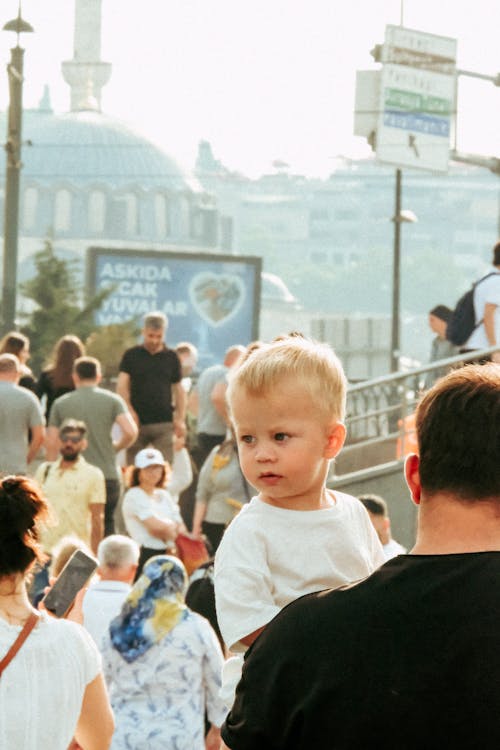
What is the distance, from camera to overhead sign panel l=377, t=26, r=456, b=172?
94.1 ft

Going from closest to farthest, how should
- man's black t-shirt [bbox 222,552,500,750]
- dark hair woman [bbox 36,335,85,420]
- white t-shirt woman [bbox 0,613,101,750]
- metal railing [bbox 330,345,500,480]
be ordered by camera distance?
1. man's black t-shirt [bbox 222,552,500,750]
2. white t-shirt woman [bbox 0,613,101,750]
3. dark hair woman [bbox 36,335,85,420]
4. metal railing [bbox 330,345,500,480]

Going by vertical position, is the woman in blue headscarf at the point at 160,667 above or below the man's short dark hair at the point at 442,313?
below

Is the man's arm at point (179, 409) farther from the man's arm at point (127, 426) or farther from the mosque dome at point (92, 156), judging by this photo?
the mosque dome at point (92, 156)

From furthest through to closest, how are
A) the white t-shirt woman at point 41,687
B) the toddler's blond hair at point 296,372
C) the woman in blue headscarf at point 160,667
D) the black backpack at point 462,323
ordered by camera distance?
the black backpack at point 462,323, the woman in blue headscarf at point 160,667, the white t-shirt woman at point 41,687, the toddler's blond hair at point 296,372

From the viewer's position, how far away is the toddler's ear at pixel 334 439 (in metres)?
3.53

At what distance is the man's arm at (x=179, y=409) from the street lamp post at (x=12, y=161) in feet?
28.9

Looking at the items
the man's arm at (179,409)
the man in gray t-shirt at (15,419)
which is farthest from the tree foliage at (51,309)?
the man in gray t-shirt at (15,419)

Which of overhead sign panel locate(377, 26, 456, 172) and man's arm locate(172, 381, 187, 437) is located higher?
overhead sign panel locate(377, 26, 456, 172)

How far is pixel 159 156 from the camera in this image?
458 feet

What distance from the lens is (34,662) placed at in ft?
14.8

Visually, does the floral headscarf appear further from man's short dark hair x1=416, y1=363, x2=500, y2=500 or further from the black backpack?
the black backpack

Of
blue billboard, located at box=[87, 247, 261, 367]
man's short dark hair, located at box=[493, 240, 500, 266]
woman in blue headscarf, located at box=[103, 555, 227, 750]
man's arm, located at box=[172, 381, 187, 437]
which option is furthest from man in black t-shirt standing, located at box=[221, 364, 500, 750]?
blue billboard, located at box=[87, 247, 261, 367]

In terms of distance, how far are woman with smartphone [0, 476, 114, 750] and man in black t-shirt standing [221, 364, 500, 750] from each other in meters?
1.73

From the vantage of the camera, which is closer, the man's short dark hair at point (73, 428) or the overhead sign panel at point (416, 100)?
the man's short dark hair at point (73, 428)
